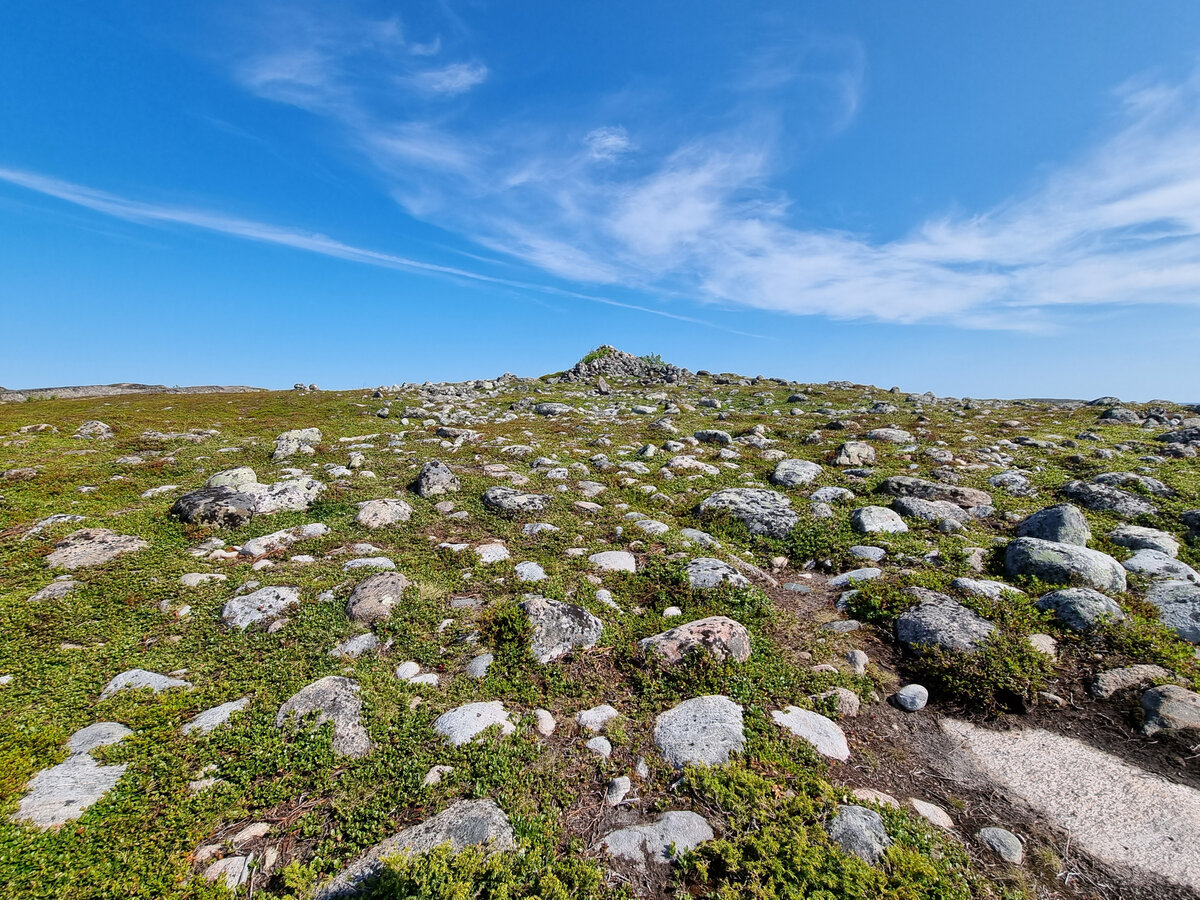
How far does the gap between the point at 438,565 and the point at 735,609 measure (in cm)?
557

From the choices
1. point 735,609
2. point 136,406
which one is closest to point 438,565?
point 735,609

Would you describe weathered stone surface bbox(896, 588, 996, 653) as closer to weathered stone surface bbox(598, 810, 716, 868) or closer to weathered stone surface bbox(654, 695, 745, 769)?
weathered stone surface bbox(654, 695, 745, 769)

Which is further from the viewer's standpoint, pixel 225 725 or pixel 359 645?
pixel 359 645

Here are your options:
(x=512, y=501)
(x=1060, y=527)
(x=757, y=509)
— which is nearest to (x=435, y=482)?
(x=512, y=501)

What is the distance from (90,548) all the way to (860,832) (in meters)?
12.8

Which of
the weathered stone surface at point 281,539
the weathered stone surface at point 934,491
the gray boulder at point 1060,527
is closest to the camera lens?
the weathered stone surface at point 281,539

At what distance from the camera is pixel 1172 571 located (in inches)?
336

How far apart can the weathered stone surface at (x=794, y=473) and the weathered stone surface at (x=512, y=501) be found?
23.0 feet

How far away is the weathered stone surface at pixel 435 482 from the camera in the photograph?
13211mm

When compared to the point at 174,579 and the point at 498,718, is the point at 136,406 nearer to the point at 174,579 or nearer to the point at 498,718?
the point at 174,579

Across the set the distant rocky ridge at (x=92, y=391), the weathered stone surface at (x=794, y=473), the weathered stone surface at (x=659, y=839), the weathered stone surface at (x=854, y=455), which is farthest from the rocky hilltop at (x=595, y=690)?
the distant rocky ridge at (x=92, y=391)

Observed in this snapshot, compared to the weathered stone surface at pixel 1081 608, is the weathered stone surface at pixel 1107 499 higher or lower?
higher

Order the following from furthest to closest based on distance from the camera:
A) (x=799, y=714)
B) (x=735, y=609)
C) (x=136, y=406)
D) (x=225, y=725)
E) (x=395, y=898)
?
(x=136, y=406)
(x=735, y=609)
(x=799, y=714)
(x=225, y=725)
(x=395, y=898)

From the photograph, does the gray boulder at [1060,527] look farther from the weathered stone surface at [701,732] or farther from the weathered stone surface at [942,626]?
the weathered stone surface at [701,732]
